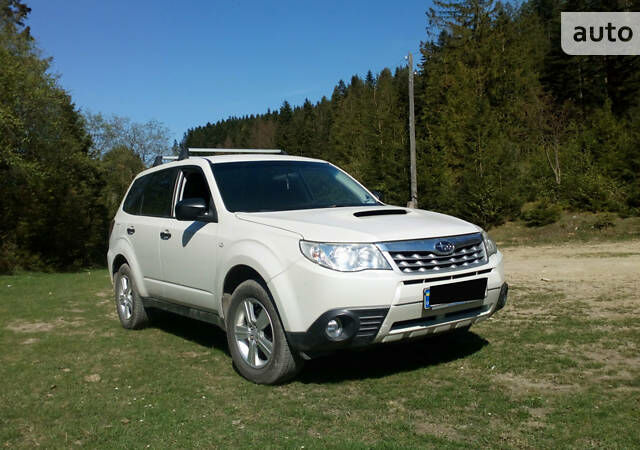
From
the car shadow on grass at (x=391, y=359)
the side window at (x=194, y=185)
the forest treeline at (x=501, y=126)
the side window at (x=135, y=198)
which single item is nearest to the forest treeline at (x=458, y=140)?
the forest treeline at (x=501, y=126)

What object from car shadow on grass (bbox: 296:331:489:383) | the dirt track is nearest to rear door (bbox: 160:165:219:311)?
car shadow on grass (bbox: 296:331:489:383)

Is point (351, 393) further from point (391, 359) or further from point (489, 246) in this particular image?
point (489, 246)

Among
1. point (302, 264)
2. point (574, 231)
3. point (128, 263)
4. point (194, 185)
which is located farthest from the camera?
point (574, 231)

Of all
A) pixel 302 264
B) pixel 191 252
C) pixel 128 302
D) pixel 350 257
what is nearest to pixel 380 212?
pixel 350 257

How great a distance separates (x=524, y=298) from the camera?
8.09 meters

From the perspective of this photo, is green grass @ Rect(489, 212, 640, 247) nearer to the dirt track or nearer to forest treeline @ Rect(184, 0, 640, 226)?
forest treeline @ Rect(184, 0, 640, 226)

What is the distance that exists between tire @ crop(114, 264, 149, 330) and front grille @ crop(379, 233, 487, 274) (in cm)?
370

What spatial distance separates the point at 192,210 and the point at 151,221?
1466mm

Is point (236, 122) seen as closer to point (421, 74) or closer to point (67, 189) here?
point (421, 74)

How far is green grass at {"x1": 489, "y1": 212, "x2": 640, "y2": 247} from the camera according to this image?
1817 cm

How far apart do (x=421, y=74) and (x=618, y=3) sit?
39.6 feet

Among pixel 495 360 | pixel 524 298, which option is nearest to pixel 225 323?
pixel 495 360

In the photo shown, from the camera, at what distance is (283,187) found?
5.76 m

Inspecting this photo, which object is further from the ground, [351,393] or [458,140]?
[458,140]
